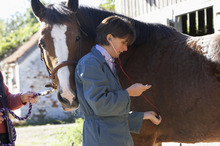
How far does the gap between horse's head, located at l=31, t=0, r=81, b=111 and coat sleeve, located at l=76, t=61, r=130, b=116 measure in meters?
0.74

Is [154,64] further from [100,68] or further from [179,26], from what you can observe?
[179,26]

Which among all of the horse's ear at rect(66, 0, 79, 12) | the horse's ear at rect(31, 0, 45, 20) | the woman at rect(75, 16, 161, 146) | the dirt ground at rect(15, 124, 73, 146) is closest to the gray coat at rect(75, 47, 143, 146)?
the woman at rect(75, 16, 161, 146)

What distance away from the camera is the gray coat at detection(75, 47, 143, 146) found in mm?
1907

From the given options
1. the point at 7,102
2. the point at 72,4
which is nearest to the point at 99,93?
the point at 7,102

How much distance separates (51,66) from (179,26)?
3043 mm

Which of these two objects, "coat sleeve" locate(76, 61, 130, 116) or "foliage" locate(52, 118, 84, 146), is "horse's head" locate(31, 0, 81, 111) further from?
"foliage" locate(52, 118, 84, 146)

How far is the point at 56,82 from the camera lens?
9.20 feet

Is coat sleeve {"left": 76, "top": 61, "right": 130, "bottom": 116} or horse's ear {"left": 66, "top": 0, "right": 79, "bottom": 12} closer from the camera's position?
coat sleeve {"left": 76, "top": 61, "right": 130, "bottom": 116}

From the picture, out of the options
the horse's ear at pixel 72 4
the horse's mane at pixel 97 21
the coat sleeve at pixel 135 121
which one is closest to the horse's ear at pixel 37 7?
the horse's mane at pixel 97 21

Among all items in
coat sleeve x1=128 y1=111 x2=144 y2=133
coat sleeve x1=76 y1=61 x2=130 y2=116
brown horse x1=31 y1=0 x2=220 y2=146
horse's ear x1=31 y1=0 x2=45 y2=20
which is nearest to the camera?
coat sleeve x1=76 y1=61 x2=130 y2=116

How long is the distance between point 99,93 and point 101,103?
70mm

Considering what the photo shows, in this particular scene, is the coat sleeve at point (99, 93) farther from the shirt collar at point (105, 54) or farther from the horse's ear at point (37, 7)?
the horse's ear at point (37, 7)

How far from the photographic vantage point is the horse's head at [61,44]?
271 cm

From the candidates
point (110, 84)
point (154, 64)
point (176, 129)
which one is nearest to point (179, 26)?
point (154, 64)
